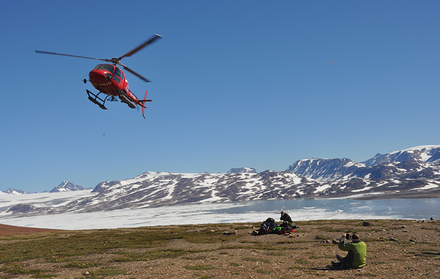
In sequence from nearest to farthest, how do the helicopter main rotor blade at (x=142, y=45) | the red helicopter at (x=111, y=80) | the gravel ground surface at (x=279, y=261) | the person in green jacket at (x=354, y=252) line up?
1. the person in green jacket at (x=354, y=252)
2. the gravel ground surface at (x=279, y=261)
3. the helicopter main rotor blade at (x=142, y=45)
4. the red helicopter at (x=111, y=80)

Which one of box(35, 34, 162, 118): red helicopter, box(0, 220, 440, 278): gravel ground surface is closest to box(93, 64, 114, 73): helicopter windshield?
box(35, 34, 162, 118): red helicopter

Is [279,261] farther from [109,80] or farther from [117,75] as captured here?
[117,75]

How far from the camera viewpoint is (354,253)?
49.3 feet

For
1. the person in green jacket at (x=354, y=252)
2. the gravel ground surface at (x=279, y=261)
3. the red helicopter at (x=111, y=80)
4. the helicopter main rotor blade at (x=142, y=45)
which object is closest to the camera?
the person in green jacket at (x=354, y=252)

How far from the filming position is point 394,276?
544 inches

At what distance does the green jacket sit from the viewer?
14883mm

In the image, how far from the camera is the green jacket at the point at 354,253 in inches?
586

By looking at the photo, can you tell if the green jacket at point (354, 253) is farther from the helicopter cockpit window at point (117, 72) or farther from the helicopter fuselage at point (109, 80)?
the helicopter cockpit window at point (117, 72)

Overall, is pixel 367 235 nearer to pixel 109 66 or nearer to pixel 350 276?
pixel 350 276

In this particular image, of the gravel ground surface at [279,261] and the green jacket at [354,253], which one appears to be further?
the gravel ground surface at [279,261]

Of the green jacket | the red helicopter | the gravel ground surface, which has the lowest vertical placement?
the gravel ground surface

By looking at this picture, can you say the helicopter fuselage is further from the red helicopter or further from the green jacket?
the green jacket

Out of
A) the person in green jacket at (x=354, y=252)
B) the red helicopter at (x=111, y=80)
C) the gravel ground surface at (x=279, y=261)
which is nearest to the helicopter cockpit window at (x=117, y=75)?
the red helicopter at (x=111, y=80)

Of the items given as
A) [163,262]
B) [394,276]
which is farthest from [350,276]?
[163,262]
